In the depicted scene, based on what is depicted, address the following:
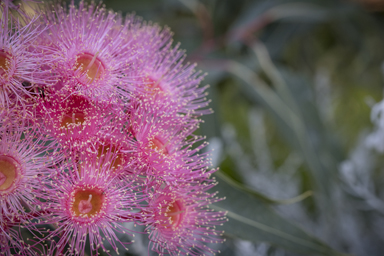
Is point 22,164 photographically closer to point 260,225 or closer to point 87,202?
point 87,202

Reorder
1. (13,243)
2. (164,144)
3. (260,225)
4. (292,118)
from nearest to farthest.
A: 1. (13,243)
2. (164,144)
3. (260,225)
4. (292,118)

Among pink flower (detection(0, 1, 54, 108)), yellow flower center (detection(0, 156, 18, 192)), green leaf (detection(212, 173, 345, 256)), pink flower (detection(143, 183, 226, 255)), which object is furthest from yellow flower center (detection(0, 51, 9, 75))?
green leaf (detection(212, 173, 345, 256))

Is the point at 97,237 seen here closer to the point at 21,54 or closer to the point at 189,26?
the point at 21,54

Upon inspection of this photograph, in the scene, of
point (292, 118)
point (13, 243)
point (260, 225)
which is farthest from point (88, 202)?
point (292, 118)

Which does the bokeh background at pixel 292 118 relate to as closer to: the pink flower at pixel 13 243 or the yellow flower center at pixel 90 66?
the pink flower at pixel 13 243

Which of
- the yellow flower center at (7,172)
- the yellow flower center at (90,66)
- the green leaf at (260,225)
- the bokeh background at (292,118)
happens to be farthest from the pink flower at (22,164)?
the green leaf at (260,225)

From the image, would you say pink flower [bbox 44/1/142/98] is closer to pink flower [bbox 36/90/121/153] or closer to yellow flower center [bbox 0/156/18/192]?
pink flower [bbox 36/90/121/153]
